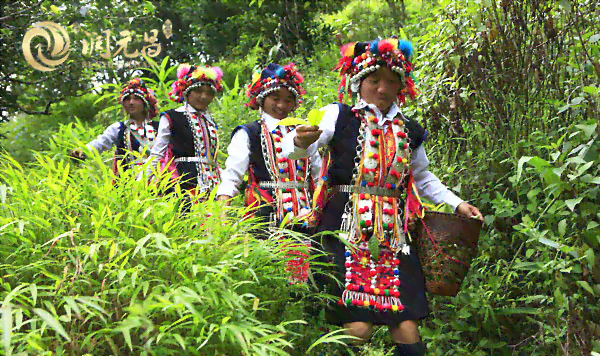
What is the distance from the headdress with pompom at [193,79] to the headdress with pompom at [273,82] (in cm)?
111

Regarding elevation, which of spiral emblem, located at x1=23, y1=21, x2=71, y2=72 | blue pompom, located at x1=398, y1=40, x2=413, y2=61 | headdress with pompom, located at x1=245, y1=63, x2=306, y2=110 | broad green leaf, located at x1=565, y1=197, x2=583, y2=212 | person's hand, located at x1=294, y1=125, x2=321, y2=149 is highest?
spiral emblem, located at x1=23, y1=21, x2=71, y2=72

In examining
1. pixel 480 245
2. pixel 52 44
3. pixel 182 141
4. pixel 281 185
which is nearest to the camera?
pixel 480 245

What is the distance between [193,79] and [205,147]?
0.66 meters

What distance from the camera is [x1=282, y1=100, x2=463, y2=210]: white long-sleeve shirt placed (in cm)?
317

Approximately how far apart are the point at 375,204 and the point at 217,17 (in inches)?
539

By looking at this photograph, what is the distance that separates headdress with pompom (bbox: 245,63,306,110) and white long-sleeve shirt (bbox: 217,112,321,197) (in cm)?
19

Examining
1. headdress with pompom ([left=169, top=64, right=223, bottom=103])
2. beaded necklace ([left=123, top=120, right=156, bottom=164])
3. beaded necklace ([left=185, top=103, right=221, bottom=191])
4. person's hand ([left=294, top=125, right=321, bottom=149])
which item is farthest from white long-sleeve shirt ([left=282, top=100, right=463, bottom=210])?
beaded necklace ([left=123, top=120, right=156, bottom=164])

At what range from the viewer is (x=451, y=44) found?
4.12m

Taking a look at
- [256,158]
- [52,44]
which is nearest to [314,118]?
[256,158]

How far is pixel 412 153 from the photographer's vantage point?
348cm

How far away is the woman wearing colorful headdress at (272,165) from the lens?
4078mm

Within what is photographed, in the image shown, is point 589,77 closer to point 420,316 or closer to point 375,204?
point 375,204

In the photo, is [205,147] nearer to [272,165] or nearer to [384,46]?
[272,165]

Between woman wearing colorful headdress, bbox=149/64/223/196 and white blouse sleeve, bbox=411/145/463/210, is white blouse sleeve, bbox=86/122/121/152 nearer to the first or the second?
woman wearing colorful headdress, bbox=149/64/223/196
